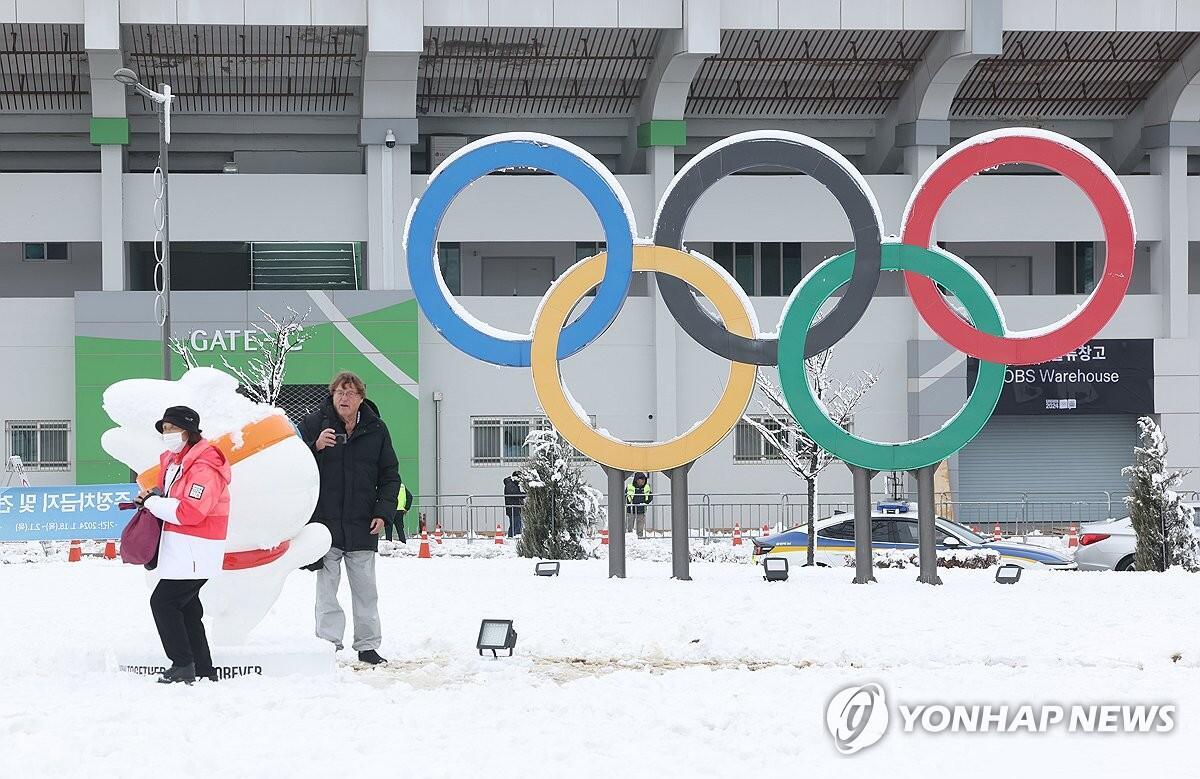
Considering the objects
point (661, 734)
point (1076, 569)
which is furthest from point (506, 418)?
point (661, 734)

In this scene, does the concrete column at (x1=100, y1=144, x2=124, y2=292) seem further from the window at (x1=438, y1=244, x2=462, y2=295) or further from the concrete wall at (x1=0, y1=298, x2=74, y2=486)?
the window at (x1=438, y1=244, x2=462, y2=295)

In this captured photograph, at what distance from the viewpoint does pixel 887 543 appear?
65.6 feet

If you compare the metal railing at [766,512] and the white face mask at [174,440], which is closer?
the white face mask at [174,440]

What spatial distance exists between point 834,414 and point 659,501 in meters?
5.86

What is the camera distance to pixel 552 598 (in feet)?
41.1

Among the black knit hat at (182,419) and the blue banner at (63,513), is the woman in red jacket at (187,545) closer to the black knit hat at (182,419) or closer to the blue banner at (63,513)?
the black knit hat at (182,419)

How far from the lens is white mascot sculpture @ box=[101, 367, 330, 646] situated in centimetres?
912

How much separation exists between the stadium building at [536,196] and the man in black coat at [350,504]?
67.3 feet

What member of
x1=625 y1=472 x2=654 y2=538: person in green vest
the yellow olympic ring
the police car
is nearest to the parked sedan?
the police car

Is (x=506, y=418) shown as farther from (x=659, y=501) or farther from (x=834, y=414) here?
(x=834, y=414)

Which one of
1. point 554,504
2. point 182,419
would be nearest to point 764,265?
point 554,504

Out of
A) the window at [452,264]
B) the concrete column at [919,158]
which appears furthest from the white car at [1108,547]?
the window at [452,264]

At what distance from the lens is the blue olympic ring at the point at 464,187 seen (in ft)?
49.5

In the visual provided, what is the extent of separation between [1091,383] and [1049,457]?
7.39ft
